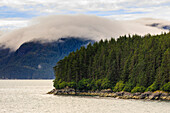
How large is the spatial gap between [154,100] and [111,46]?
57.2 m

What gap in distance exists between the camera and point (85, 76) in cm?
18038

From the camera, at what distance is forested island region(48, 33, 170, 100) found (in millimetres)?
141800

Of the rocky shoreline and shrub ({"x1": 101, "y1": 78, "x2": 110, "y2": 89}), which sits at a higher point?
shrub ({"x1": 101, "y1": 78, "x2": 110, "y2": 89})

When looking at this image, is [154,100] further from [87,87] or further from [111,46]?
[111,46]

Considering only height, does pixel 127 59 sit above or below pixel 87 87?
above

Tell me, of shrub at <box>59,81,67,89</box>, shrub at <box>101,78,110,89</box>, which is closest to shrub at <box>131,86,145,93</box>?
shrub at <box>101,78,110,89</box>

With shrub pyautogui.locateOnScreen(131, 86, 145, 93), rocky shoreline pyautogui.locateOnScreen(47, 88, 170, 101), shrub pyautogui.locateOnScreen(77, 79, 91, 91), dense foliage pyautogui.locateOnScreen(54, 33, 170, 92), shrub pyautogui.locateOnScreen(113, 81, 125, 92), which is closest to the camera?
rocky shoreline pyautogui.locateOnScreen(47, 88, 170, 101)

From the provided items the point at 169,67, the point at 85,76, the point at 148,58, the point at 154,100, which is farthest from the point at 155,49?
the point at 85,76

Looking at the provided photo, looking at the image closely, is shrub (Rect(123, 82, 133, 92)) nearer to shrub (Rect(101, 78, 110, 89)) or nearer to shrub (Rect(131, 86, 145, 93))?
shrub (Rect(131, 86, 145, 93))

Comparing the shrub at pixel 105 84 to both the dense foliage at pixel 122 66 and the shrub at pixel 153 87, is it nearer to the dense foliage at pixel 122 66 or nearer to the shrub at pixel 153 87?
the dense foliage at pixel 122 66

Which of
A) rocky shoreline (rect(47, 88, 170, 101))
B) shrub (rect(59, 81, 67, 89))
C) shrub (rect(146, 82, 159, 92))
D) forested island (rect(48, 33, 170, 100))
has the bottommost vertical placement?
rocky shoreline (rect(47, 88, 170, 101))

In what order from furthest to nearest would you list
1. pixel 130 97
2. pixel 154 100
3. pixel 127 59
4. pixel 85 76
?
pixel 85 76 < pixel 127 59 < pixel 130 97 < pixel 154 100

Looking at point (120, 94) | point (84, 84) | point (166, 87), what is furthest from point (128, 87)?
point (84, 84)

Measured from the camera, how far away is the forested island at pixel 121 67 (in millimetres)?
141800
